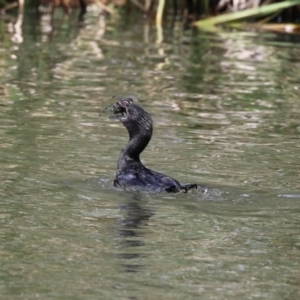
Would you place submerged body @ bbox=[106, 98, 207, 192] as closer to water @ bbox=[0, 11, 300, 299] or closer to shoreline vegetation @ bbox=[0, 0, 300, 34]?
water @ bbox=[0, 11, 300, 299]

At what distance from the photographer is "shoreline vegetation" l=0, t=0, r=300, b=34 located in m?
19.7

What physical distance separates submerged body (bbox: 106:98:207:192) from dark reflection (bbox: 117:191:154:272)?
126 mm

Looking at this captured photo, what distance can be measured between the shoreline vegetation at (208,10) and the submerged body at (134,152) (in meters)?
10.2

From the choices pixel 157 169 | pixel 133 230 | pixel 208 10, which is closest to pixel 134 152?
pixel 157 169

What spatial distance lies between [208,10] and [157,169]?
1254 cm

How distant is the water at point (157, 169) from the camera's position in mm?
5980

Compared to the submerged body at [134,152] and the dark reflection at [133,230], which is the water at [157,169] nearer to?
the dark reflection at [133,230]

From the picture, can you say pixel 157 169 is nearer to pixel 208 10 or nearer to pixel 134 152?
pixel 134 152

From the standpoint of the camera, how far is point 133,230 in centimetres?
702

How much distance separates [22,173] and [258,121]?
3.83 metres

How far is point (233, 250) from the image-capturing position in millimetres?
6582

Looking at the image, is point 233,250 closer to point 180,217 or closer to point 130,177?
point 180,217

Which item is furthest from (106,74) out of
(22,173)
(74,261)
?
(74,261)

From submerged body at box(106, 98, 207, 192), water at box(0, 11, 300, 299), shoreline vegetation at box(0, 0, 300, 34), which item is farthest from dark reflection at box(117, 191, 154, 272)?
shoreline vegetation at box(0, 0, 300, 34)
